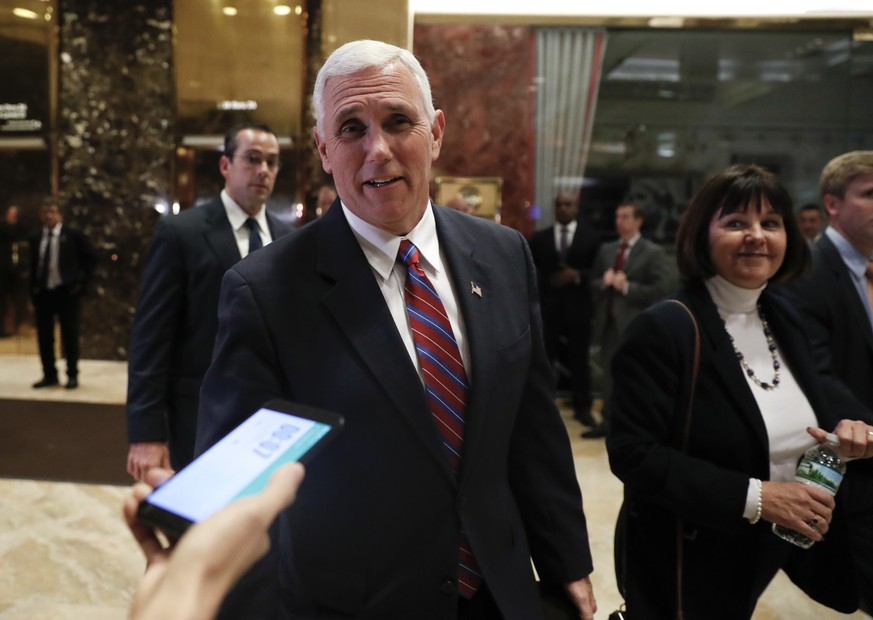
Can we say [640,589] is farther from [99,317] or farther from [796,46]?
[99,317]

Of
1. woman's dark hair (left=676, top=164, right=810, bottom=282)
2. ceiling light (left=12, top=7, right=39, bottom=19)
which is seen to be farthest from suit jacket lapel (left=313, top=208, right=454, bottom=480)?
ceiling light (left=12, top=7, right=39, bottom=19)

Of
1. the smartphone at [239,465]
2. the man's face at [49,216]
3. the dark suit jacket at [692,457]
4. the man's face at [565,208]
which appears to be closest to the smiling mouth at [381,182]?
the smartphone at [239,465]

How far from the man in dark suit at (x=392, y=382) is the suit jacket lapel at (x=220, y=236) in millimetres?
1533

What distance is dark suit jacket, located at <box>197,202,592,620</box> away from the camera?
138cm

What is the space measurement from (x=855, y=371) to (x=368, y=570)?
2.03m

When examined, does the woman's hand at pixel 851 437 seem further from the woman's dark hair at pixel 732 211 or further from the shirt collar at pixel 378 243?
the shirt collar at pixel 378 243

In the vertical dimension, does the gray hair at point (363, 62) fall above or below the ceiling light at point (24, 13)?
below

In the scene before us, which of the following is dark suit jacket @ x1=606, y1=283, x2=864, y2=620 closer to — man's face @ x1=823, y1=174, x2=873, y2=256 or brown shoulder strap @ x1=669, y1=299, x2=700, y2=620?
brown shoulder strap @ x1=669, y1=299, x2=700, y2=620

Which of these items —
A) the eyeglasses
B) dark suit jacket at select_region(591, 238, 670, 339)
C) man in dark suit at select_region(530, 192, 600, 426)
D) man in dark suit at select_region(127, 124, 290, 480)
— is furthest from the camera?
man in dark suit at select_region(530, 192, 600, 426)

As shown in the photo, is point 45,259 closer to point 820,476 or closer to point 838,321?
point 838,321

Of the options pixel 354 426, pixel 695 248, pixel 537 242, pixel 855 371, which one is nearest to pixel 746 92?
pixel 537 242

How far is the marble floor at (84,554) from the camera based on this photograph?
333 centimetres

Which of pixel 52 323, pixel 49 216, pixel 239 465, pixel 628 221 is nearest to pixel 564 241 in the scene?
pixel 628 221

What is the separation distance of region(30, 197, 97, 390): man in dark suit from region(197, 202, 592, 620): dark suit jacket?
687 centimetres
